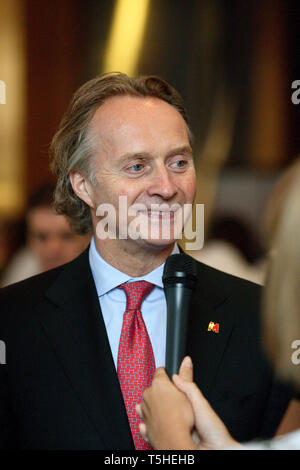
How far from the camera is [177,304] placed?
1307 millimetres

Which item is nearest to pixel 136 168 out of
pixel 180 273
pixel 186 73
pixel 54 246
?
pixel 180 273

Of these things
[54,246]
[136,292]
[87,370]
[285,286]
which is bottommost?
[54,246]

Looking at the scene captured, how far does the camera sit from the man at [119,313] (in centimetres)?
153

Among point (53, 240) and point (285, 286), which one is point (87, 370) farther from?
point (53, 240)

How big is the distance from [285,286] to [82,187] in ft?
2.94

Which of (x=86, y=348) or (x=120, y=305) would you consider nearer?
(x=86, y=348)

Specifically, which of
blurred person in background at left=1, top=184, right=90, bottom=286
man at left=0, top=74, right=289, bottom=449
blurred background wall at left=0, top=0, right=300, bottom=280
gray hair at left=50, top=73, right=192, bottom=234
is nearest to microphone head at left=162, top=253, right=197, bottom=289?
man at left=0, top=74, right=289, bottom=449

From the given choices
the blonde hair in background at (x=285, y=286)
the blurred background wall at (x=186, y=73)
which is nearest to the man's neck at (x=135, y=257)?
the blonde hair in background at (x=285, y=286)

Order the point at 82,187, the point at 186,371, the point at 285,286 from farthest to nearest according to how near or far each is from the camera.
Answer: the point at 82,187
the point at 186,371
the point at 285,286

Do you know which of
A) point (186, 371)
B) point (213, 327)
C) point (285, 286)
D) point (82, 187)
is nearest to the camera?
point (285, 286)

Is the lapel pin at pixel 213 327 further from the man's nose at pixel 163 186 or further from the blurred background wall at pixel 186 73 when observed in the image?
the blurred background wall at pixel 186 73

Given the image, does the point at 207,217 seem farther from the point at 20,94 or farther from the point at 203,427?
the point at 203,427

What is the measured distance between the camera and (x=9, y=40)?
4.08 metres

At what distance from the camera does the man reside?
153 centimetres
